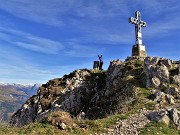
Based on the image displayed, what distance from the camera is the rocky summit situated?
42153 mm

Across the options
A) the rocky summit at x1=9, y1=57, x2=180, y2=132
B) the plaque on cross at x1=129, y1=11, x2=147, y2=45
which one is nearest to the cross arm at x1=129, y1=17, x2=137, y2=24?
the plaque on cross at x1=129, y1=11, x2=147, y2=45

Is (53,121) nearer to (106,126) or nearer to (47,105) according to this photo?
(106,126)

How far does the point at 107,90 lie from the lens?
5428 cm

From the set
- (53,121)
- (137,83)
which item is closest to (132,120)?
(53,121)

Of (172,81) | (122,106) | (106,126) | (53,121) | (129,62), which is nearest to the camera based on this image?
(53,121)

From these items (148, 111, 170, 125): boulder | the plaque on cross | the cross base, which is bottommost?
(148, 111, 170, 125): boulder

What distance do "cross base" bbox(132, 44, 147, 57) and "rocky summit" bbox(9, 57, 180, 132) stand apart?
2817 millimetres

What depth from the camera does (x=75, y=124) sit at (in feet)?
91.5

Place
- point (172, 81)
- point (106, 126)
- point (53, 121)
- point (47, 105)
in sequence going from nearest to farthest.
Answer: point (53, 121) → point (106, 126) → point (172, 81) → point (47, 105)

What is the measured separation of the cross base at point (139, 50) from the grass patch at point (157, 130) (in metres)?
36.6

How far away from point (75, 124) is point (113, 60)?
1541 inches

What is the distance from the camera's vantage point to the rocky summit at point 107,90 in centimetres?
4215

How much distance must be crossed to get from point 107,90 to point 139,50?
1554cm

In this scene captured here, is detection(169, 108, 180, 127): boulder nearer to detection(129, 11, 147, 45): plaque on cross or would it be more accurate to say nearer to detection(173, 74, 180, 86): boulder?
detection(173, 74, 180, 86): boulder
